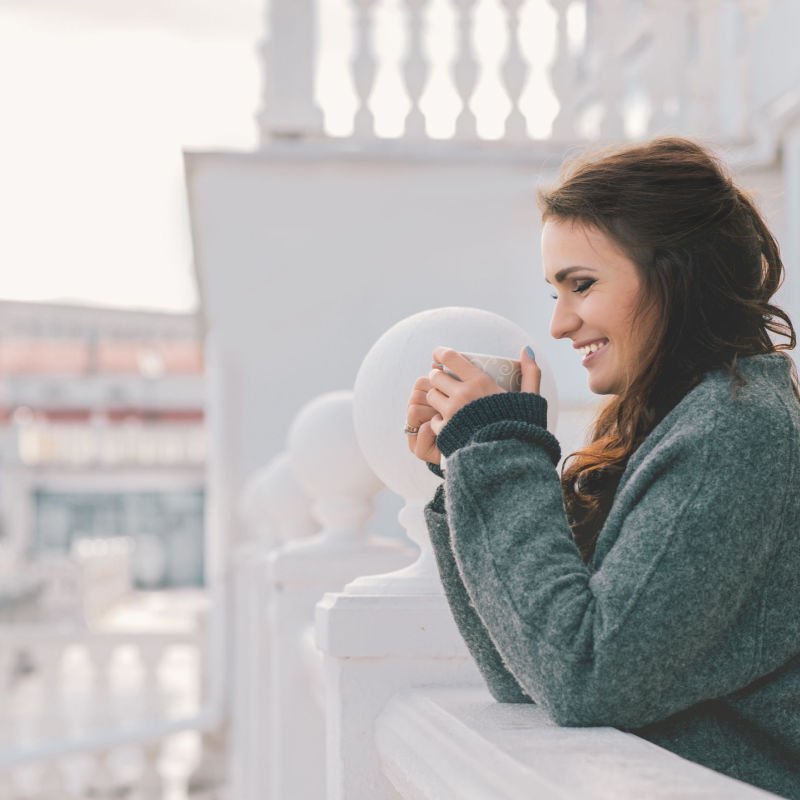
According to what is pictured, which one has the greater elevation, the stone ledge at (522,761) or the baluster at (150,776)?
the stone ledge at (522,761)

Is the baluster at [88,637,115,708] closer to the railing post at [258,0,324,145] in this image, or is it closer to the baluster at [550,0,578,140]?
the railing post at [258,0,324,145]

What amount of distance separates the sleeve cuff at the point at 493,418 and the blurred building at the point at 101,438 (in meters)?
30.1

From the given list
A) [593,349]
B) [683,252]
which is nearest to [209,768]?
[593,349]

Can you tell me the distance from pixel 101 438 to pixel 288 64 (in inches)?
1099

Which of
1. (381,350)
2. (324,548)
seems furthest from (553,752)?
(324,548)

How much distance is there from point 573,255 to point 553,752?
0.48m

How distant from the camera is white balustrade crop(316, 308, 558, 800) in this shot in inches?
55.7

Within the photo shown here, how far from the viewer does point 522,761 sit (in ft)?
2.82

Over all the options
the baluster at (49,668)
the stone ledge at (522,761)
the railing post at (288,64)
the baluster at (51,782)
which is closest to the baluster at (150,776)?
the baluster at (51,782)

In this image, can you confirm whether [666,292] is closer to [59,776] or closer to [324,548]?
[324,548]

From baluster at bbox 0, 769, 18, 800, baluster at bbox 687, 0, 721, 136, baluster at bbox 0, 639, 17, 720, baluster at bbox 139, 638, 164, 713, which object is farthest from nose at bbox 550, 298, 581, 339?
baluster at bbox 0, 639, 17, 720

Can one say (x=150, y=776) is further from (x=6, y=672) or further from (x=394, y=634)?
(x=394, y=634)

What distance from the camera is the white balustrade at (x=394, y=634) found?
1414 millimetres

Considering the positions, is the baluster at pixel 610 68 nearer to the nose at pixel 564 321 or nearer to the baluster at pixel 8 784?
the nose at pixel 564 321
